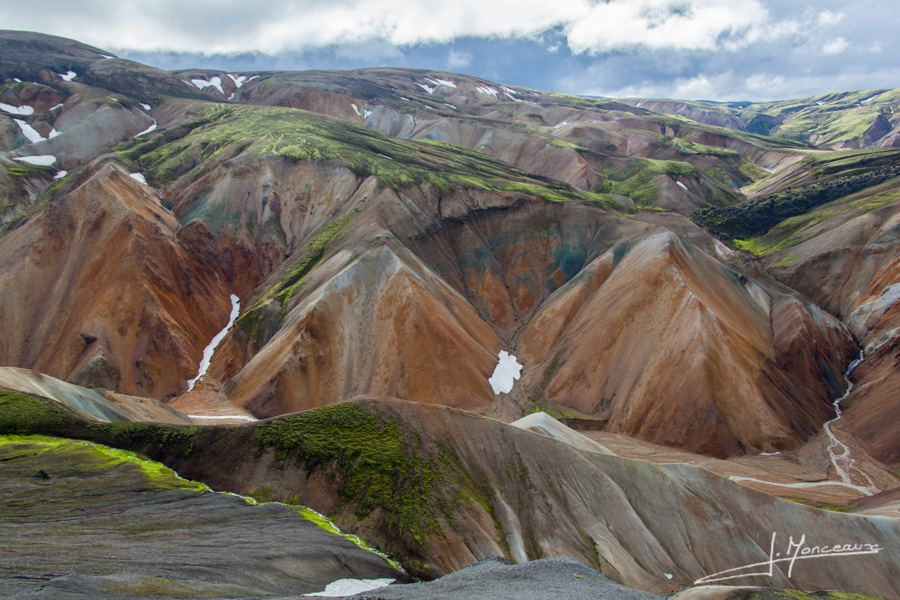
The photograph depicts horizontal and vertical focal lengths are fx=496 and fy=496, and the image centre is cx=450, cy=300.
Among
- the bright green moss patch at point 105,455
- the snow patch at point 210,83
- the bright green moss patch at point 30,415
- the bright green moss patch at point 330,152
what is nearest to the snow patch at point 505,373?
the bright green moss patch at point 330,152

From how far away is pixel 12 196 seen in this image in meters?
75.3

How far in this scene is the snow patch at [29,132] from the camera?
3821 inches

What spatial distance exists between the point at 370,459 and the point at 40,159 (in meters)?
105

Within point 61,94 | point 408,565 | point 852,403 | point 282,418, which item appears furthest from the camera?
point 61,94

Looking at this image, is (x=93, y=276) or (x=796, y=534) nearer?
(x=796, y=534)

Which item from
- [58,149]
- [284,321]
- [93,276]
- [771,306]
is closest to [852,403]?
[771,306]

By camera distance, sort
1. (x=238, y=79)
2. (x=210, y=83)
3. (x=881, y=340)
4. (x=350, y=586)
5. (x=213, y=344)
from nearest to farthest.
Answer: (x=350, y=586) → (x=881, y=340) → (x=213, y=344) → (x=210, y=83) → (x=238, y=79)

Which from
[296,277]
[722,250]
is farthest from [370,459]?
[722,250]

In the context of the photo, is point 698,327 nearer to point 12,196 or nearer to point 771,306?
point 771,306

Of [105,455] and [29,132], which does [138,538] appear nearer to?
[105,455]

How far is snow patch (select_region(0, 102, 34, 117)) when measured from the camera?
10125cm

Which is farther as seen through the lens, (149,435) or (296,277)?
(296,277)

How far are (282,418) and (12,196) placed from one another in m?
80.1

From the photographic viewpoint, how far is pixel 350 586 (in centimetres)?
1605
